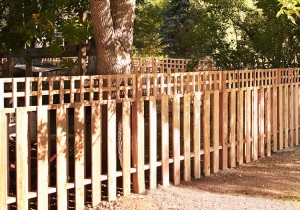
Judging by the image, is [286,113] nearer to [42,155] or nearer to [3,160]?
[42,155]

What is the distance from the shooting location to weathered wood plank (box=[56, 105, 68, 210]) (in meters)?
5.70

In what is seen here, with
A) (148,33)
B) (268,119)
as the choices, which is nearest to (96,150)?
(268,119)

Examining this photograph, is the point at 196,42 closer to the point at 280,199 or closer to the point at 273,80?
A: the point at 273,80

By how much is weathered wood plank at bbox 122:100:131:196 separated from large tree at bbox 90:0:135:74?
88 centimetres

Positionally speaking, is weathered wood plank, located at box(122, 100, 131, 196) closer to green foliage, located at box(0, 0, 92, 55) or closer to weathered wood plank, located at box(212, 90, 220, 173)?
weathered wood plank, located at box(212, 90, 220, 173)

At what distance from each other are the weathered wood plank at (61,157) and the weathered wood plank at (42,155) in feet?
0.53

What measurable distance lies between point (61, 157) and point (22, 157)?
0.50 metres

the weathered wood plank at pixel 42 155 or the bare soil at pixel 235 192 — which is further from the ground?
the weathered wood plank at pixel 42 155

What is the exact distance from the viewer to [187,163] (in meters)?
7.55

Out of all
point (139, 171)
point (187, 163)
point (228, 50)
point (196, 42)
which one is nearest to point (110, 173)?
point (139, 171)

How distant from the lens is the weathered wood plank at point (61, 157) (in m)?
5.70

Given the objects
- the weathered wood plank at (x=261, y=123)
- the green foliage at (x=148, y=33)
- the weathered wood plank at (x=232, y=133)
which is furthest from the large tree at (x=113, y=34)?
the green foliage at (x=148, y=33)

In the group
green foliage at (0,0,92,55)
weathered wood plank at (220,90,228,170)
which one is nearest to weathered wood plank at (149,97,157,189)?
weathered wood plank at (220,90,228,170)

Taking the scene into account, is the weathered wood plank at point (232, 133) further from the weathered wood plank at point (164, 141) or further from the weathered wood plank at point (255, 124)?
the weathered wood plank at point (164, 141)
